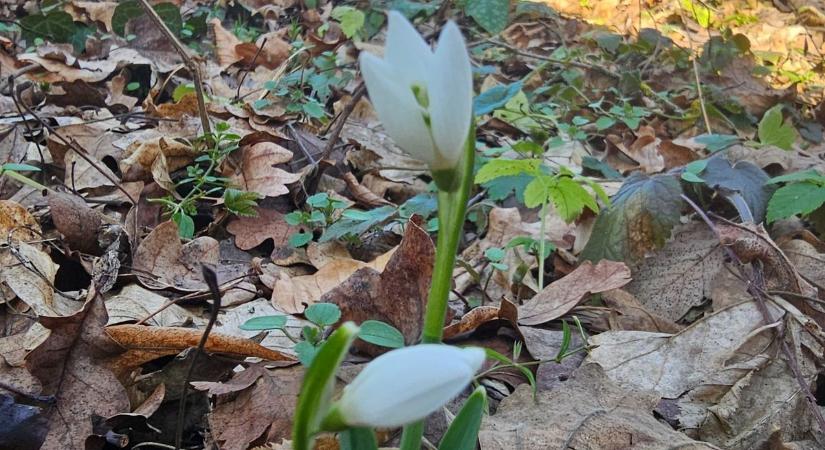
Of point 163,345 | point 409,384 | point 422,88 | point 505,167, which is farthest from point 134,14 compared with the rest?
point 409,384

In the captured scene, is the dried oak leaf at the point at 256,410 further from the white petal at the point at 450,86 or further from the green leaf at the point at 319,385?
the white petal at the point at 450,86

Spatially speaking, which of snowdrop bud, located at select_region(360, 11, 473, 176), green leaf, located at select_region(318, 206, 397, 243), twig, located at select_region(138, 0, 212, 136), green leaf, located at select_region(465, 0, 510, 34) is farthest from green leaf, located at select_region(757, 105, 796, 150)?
snowdrop bud, located at select_region(360, 11, 473, 176)

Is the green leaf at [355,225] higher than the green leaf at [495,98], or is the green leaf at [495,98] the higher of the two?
the green leaf at [495,98]

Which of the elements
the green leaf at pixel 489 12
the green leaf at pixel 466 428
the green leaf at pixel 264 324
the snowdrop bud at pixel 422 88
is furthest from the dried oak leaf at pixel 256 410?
the green leaf at pixel 489 12

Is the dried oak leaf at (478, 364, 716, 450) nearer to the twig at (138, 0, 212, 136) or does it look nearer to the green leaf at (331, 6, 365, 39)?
the twig at (138, 0, 212, 136)

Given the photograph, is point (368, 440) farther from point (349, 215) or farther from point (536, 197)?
point (536, 197)

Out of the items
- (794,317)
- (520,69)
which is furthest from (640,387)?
(520,69)
